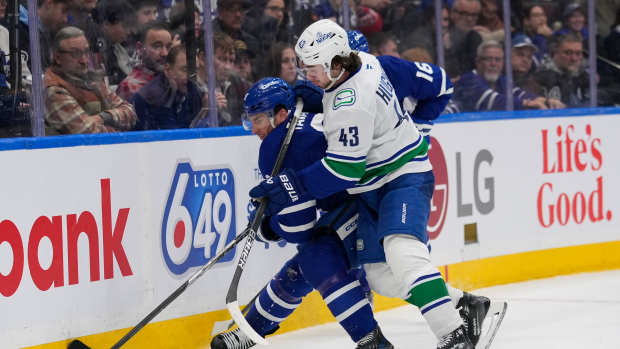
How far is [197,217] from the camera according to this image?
3768 millimetres

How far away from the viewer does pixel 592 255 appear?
17.6 ft

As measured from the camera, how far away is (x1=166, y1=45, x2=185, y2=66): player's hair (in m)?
3.98

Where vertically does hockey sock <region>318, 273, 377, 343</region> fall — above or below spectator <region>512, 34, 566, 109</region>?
below

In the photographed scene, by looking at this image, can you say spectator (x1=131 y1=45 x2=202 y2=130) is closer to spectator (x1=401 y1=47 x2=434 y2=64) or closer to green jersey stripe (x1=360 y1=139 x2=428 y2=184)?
green jersey stripe (x1=360 y1=139 x2=428 y2=184)

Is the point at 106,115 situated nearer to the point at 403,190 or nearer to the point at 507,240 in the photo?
the point at 403,190

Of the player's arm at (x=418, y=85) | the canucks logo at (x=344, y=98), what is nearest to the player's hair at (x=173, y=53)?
the player's arm at (x=418, y=85)

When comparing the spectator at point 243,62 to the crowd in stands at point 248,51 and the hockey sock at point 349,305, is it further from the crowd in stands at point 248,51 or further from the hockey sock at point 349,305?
the hockey sock at point 349,305

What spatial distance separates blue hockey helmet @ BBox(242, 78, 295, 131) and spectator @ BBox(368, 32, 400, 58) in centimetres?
146

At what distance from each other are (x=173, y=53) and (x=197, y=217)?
0.70 m

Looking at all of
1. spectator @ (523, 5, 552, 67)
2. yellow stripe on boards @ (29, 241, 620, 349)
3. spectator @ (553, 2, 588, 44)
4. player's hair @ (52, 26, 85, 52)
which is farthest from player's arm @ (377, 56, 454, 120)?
spectator @ (553, 2, 588, 44)

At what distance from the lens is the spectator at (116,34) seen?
3699 millimetres

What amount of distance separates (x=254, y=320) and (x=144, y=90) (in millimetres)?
1025

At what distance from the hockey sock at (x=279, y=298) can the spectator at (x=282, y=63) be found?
1092mm

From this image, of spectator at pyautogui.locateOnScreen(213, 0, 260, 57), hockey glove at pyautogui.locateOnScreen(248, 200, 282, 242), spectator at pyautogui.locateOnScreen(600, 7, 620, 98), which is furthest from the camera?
spectator at pyautogui.locateOnScreen(600, 7, 620, 98)
